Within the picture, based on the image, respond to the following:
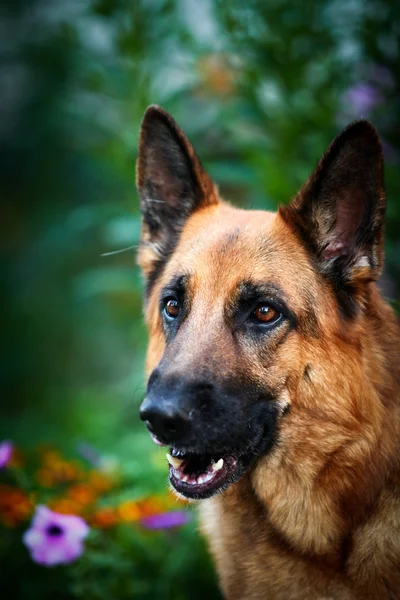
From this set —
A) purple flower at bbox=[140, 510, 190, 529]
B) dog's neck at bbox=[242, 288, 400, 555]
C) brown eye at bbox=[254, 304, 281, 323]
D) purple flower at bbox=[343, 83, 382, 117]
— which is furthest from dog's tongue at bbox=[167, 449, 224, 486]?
purple flower at bbox=[343, 83, 382, 117]

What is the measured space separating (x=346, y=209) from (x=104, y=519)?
2262 millimetres

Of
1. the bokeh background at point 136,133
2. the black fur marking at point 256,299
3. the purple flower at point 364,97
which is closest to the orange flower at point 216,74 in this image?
the bokeh background at point 136,133

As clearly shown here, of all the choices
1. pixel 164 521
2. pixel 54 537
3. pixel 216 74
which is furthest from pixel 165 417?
pixel 216 74

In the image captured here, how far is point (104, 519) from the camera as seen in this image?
3477 mm

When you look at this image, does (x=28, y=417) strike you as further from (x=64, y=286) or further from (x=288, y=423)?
(x=288, y=423)

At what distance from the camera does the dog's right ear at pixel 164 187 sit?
3.22 meters

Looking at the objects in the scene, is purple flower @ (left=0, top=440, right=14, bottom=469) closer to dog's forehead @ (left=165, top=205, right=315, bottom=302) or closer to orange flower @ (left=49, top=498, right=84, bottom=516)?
orange flower @ (left=49, top=498, right=84, bottom=516)

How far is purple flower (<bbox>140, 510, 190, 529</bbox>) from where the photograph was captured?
3.42 metres

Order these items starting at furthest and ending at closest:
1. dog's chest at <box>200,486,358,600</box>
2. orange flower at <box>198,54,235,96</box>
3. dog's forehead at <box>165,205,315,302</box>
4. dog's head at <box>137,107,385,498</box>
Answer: orange flower at <box>198,54,235,96</box>
dog's forehead at <box>165,205,315,302</box>
dog's chest at <box>200,486,358,600</box>
dog's head at <box>137,107,385,498</box>

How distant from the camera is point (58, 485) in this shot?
12.8 feet

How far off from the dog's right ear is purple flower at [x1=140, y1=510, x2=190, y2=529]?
142 centimetres

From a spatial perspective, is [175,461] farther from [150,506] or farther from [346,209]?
[346,209]

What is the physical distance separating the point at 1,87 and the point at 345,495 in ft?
23.8

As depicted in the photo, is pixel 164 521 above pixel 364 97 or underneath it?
underneath
